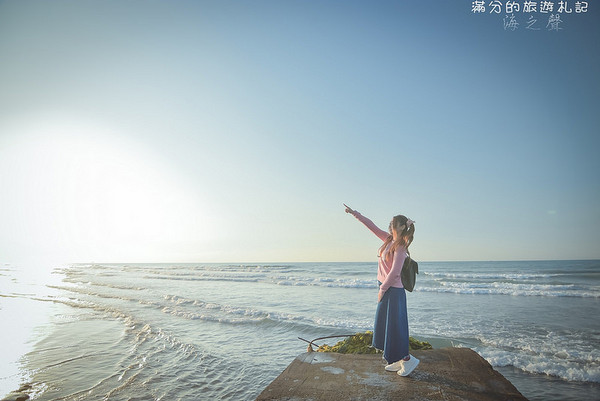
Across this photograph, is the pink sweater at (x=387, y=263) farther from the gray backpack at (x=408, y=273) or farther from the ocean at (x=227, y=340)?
the ocean at (x=227, y=340)

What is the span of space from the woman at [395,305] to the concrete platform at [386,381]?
216mm

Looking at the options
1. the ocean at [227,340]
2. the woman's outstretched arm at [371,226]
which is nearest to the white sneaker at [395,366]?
the woman's outstretched arm at [371,226]

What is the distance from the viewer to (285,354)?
26.2 ft

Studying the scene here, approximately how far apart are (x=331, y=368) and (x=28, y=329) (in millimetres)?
11588

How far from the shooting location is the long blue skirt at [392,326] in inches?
155

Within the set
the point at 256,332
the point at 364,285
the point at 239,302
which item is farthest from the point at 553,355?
the point at 364,285

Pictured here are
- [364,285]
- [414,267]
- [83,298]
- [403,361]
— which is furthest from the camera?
[364,285]

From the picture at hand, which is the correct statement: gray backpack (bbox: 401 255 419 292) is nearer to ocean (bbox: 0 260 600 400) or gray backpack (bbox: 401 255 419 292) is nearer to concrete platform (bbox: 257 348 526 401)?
concrete platform (bbox: 257 348 526 401)

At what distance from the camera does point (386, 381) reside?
3686 mm

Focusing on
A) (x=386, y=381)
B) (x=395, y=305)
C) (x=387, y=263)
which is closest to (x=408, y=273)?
(x=387, y=263)

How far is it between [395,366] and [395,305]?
80cm

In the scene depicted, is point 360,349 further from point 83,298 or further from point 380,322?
point 83,298

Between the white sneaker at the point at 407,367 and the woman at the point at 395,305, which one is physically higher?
the woman at the point at 395,305

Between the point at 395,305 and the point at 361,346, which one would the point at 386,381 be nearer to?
the point at 395,305
